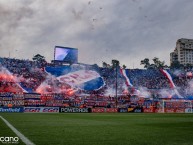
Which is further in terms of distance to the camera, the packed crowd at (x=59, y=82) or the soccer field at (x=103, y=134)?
the packed crowd at (x=59, y=82)

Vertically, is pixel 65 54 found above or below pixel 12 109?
above

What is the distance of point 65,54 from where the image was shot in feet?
282

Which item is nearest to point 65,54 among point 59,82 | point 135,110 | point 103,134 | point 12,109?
point 59,82

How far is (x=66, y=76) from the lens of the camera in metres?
85.7

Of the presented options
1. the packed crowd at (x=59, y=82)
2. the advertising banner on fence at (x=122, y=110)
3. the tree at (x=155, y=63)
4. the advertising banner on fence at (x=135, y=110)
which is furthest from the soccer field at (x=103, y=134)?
the tree at (x=155, y=63)

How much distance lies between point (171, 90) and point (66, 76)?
102 ft

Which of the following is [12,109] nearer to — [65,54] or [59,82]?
[59,82]

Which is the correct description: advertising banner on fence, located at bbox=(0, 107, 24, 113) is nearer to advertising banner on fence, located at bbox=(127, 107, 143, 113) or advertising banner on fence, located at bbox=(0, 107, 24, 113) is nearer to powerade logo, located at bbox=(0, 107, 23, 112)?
powerade logo, located at bbox=(0, 107, 23, 112)

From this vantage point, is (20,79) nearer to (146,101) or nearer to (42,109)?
(42,109)

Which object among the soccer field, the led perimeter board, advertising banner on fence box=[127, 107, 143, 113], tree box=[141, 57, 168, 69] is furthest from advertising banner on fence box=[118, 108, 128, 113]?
tree box=[141, 57, 168, 69]

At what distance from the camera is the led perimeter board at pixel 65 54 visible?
8456cm

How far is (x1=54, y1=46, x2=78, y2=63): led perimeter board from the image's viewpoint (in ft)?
277

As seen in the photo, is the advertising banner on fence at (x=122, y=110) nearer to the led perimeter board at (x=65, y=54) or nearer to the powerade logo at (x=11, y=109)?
the powerade logo at (x=11, y=109)

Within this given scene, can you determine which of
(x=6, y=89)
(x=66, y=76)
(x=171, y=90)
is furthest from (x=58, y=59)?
(x=171, y=90)
